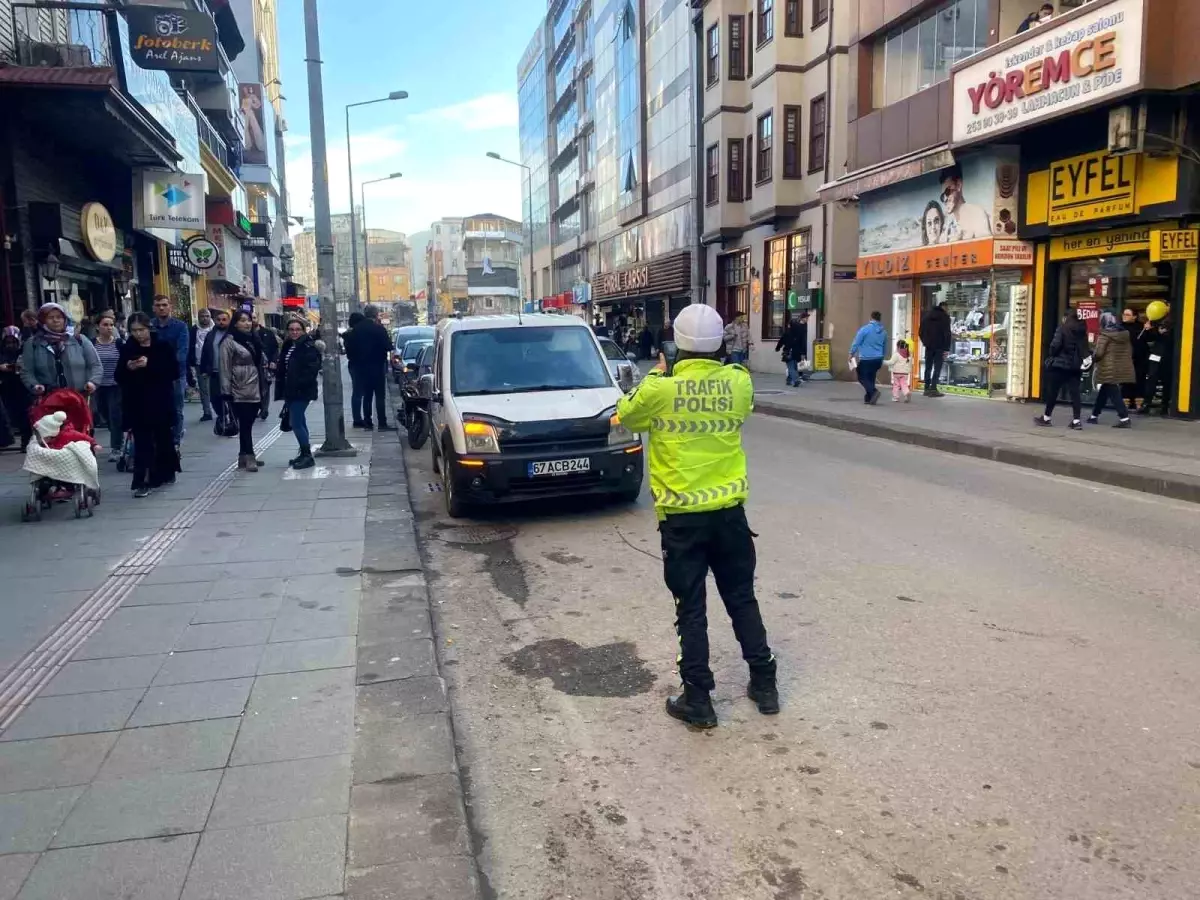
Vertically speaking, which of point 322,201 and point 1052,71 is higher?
point 1052,71

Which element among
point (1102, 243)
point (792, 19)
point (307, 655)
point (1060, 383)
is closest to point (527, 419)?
point (307, 655)

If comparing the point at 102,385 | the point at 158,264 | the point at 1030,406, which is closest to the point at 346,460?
the point at 102,385

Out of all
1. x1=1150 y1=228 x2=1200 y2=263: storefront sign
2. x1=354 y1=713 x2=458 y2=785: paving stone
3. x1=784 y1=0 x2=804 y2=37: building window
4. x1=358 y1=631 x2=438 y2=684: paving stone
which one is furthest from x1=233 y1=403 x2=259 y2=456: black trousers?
x1=784 y1=0 x2=804 y2=37: building window

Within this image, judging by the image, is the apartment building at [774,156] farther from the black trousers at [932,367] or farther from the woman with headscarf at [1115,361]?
the woman with headscarf at [1115,361]

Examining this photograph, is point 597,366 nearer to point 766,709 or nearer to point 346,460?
point 346,460

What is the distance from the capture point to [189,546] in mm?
7012

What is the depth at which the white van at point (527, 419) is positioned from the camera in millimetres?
7680

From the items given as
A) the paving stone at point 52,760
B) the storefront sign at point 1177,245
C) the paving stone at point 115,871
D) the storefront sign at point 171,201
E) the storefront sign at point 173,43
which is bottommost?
the paving stone at point 52,760

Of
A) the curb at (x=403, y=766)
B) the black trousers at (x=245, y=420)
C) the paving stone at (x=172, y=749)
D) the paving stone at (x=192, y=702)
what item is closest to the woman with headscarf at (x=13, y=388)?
the black trousers at (x=245, y=420)

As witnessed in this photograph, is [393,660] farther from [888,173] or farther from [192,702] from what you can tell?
[888,173]

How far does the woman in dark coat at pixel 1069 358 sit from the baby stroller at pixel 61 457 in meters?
11.5

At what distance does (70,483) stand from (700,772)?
6.57 metres

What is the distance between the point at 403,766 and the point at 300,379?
7.77 meters

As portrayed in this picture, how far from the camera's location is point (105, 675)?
442 cm
